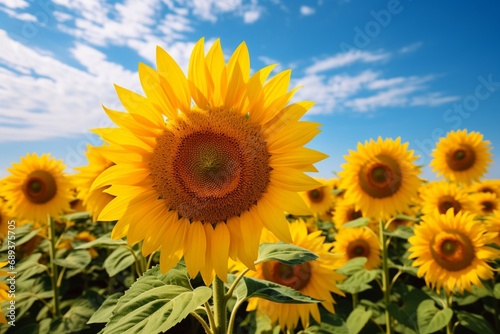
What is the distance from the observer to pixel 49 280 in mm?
6559

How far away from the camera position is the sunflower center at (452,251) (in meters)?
5.23

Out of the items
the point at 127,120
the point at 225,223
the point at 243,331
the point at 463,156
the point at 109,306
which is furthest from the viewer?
the point at 463,156

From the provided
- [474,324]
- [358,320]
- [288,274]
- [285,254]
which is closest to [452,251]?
[474,324]

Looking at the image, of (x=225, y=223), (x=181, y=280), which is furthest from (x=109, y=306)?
(x=225, y=223)

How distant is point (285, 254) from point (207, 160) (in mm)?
846

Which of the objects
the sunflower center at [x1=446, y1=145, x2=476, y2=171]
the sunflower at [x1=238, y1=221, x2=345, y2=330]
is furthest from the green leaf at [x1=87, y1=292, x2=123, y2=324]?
the sunflower center at [x1=446, y1=145, x2=476, y2=171]

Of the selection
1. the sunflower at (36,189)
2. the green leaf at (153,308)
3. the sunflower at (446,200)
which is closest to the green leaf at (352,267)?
the sunflower at (446,200)

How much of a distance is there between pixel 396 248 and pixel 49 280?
6924 millimetres

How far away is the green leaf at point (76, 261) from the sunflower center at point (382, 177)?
4657 millimetres

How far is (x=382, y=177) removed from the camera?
20.2ft

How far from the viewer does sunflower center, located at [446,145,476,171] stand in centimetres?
954

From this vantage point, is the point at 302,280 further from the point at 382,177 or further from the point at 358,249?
the point at 358,249

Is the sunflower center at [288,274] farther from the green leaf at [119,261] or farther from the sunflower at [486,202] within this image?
the sunflower at [486,202]

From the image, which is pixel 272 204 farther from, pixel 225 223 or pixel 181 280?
pixel 181 280
